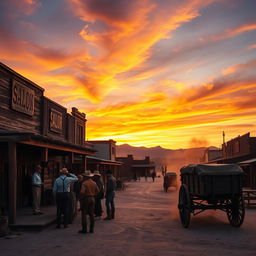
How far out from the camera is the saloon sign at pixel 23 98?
1622cm

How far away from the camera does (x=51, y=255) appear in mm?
7766

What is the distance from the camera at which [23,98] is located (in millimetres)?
17203

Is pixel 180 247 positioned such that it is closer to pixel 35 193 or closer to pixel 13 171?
pixel 13 171

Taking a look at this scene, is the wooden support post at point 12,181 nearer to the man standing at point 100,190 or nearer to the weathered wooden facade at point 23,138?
the weathered wooden facade at point 23,138

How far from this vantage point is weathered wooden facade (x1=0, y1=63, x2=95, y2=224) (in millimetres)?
11375

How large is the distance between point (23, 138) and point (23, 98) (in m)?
→ 6.33

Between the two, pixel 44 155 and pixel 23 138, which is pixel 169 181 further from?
pixel 23 138

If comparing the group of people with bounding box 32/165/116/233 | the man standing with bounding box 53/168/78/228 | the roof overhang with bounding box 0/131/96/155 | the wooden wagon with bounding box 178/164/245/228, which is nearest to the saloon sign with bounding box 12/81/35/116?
the roof overhang with bounding box 0/131/96/155

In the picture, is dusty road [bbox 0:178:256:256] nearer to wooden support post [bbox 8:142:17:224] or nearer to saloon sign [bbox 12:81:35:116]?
wooden support post [bbox 8:142:17:224]

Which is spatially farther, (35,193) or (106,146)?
(106,146)

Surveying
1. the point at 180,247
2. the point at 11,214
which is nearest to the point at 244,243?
the point at 180,247

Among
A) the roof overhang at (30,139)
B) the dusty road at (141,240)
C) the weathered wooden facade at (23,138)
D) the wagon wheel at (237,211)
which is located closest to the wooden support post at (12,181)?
the weathered wooden facade at (23,138)

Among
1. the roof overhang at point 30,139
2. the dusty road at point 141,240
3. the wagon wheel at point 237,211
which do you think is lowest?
the dusty road at point 141,240

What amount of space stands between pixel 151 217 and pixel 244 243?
5356 millimetres
